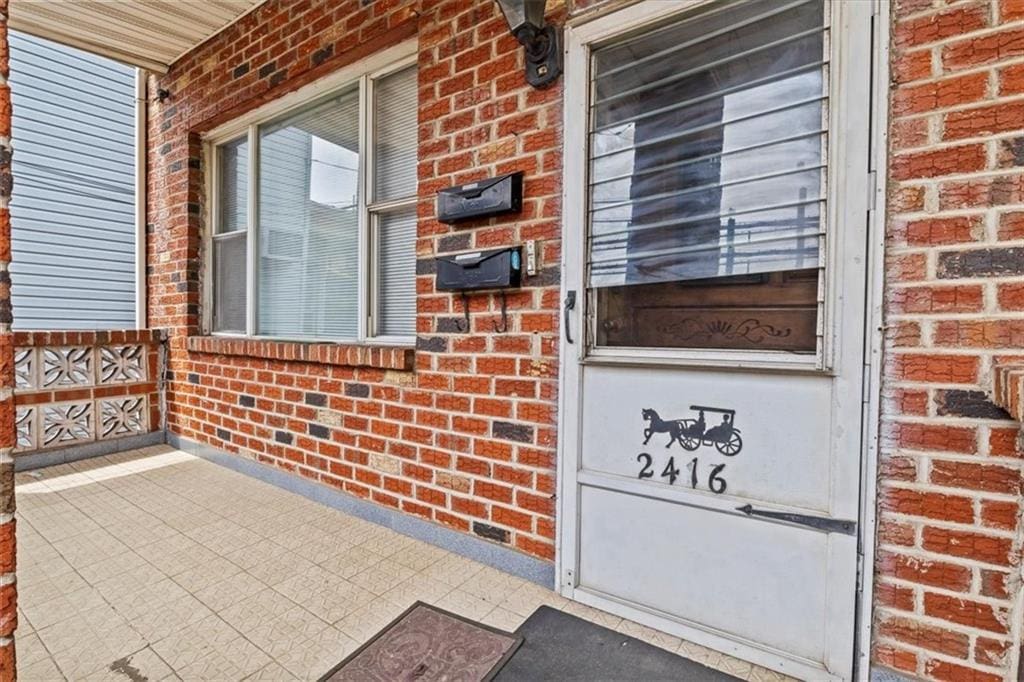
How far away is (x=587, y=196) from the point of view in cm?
188

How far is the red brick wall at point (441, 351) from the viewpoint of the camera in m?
2.01

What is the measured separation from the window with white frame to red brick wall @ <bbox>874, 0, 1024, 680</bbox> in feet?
6.75

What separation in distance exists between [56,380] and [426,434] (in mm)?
3090

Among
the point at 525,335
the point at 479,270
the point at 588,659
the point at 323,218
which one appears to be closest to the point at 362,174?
the point at 323,218

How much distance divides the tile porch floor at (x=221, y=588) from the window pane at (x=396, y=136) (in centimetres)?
180

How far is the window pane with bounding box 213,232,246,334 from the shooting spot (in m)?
3.67

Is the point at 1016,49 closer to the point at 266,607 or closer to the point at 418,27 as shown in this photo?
the point at 418,27

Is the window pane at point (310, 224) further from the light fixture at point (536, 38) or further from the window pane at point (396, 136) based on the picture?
the light fixture at point (536, 38)

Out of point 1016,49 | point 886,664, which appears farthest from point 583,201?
point 886,664

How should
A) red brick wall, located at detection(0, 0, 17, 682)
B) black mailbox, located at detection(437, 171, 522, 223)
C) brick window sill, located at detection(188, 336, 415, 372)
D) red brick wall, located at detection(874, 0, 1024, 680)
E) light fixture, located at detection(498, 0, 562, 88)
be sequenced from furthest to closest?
1. brick window sill, located at detection(188, 336, 415, 372)
2. black mailbox, located at detection(437, 171, 522, 223)
3. light fixture, located at detection(498, 0, 562, 88)
4. red brick wall, located at detection(874, 0, 1024, 680)
5. red brick wall, located at detection(0, 0, 17, 682)

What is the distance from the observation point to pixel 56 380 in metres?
3.59

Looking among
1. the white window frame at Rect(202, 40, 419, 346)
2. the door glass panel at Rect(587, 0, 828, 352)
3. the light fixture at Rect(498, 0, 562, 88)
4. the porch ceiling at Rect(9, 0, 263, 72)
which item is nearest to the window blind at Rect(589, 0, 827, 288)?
the door glass panel at Rect(587, 0, 828, 352)

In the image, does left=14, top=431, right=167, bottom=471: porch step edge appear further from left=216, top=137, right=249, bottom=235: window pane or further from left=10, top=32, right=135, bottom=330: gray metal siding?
left=216, top=137, right=249, bottom=235: window pane

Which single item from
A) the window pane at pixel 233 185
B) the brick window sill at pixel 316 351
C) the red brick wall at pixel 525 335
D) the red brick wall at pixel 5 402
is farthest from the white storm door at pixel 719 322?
the window pane at pixel 233 185
